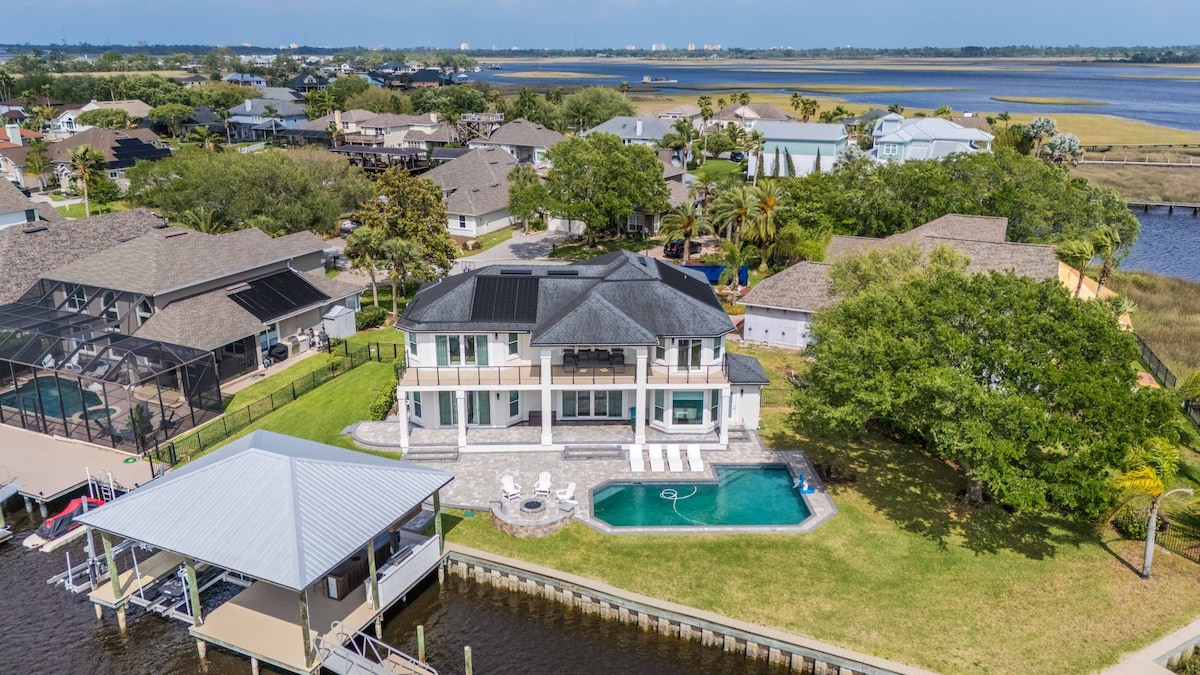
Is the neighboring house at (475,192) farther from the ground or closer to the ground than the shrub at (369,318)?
farther from the ground

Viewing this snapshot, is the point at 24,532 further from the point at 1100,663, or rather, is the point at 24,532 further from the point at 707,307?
the point at 1100,663

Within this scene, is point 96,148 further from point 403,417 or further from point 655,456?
point 655,456

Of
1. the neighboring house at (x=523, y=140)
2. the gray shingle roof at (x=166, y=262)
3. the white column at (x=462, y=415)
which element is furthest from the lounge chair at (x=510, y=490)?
the neighboring house at (x=523, y=140)

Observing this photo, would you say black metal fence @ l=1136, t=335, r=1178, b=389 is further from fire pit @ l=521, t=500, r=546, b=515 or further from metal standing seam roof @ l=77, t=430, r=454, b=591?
metal standing seam roof @ l=77, t=430, r=454, b=591

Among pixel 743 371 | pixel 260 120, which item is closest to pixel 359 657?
pixel 743 371

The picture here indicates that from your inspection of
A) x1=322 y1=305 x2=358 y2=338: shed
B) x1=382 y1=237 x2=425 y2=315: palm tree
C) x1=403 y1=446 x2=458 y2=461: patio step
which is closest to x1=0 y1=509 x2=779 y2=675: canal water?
x1=403 y1=446 x2=458 y2=461: patio step

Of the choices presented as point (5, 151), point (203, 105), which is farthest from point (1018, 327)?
point (203, 105)

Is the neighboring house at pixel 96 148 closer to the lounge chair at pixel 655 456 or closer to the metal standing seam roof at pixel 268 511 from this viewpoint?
the metal standing seam roof at pixel 268 511
